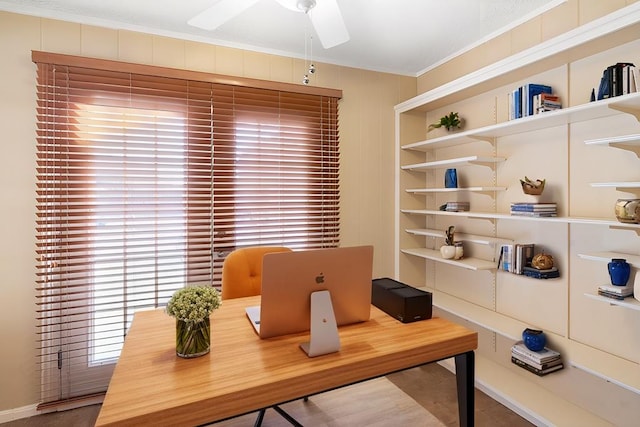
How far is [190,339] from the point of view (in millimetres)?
1146

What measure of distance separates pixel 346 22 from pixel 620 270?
2.17m

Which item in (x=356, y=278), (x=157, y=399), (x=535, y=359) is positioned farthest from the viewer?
(x=535, y=359)

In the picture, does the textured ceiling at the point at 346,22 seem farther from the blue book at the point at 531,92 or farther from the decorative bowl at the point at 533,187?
the decorative bowl at the point at 533,187

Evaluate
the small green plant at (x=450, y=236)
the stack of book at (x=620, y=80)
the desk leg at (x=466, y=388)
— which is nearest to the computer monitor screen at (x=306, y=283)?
the desk leg at (x=466, y=388)

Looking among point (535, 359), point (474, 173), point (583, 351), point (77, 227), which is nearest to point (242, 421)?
point (77, 227)

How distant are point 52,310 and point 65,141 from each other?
1.08m

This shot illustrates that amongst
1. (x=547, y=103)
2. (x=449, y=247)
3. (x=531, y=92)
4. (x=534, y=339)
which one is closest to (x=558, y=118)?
(x=547, y=103)

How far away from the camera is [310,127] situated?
2832mm

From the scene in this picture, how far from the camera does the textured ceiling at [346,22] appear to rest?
2.10m

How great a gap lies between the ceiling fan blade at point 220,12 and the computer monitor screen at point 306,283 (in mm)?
1176

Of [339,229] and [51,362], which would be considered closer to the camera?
[51,362]

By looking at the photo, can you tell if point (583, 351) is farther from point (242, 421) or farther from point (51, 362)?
point (51, 362)

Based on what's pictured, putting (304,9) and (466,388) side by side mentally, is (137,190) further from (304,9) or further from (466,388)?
(466,388)

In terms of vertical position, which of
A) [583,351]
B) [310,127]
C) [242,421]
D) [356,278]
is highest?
[310,127]
